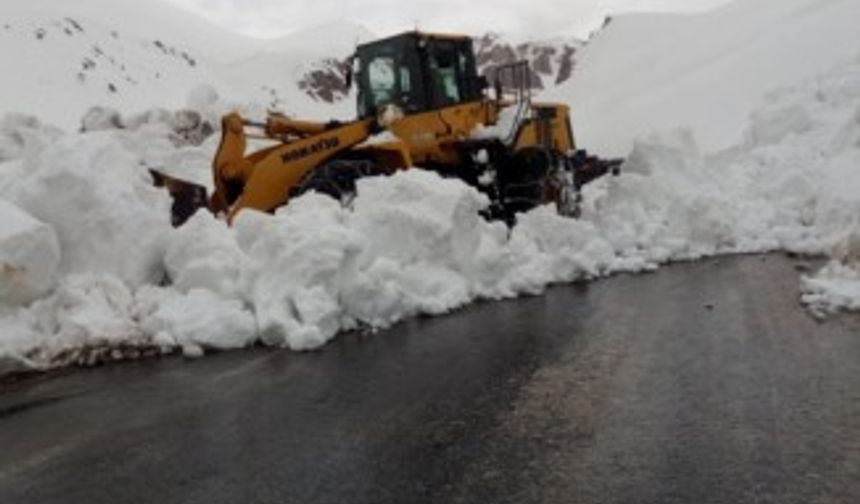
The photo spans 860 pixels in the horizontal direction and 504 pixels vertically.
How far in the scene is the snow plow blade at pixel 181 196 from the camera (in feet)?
50.0

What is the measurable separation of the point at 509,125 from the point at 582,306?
6.10 metres

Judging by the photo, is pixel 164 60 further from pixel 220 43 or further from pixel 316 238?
pixel 316 238

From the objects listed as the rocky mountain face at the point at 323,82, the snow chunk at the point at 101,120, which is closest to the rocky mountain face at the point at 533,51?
the rocky mountain face at the point at 323,82

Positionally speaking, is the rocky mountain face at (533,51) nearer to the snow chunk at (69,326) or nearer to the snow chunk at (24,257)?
the snow chunk at (69,326)

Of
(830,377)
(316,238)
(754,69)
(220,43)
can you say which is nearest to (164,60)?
(220,43)

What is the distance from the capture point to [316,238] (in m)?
10.7

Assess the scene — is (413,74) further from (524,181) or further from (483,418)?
(483,418)

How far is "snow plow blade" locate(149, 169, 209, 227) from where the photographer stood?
15.3 meters

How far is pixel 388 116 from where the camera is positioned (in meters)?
15.6

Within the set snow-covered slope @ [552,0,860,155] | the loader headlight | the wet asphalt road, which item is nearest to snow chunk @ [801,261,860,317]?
the wet asphalt road

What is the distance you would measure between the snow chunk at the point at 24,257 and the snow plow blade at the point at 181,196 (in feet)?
14.2

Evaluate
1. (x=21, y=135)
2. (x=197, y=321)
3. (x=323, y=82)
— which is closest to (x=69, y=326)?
(x=197, y=321)

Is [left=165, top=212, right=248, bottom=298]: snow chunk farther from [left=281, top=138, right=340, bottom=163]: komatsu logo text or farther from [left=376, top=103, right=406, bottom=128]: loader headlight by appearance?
[left=376, top=103, right=406, bottom=128]: loader headlight

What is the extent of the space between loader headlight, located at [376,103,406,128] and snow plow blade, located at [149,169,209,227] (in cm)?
271
